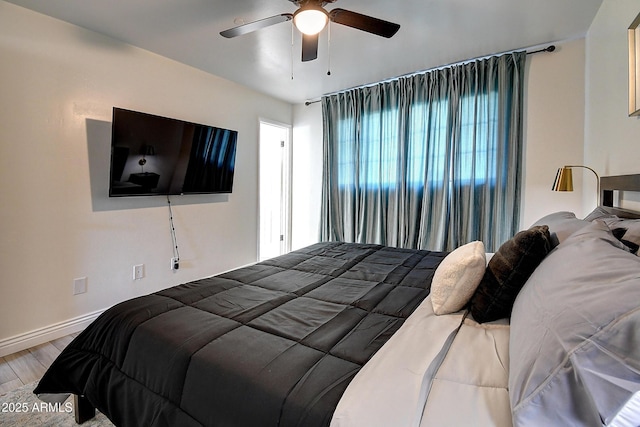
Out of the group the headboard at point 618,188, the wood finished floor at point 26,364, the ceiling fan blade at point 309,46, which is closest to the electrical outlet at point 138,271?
the wood finished floor at point 26,364

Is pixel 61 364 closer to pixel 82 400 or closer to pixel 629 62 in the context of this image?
pixel 82 400

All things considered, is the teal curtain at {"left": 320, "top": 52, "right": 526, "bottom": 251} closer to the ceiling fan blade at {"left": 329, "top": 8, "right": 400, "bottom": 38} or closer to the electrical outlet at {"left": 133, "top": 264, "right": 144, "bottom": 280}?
the ceiling fan blade at {"left": 329, "top": 8, "right": 400, "bottom": 38}

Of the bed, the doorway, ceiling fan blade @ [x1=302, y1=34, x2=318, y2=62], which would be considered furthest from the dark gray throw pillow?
the doorway

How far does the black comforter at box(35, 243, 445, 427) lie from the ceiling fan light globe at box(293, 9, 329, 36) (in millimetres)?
1563

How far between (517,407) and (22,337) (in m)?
3.21

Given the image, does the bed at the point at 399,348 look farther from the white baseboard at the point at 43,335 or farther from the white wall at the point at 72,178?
the white wall at the point at 72,178

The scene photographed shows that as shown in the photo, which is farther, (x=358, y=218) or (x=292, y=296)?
(x=358, y=218)

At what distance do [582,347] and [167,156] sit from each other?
10.7 ft

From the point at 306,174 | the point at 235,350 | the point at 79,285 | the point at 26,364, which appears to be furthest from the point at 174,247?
the point at 235,350

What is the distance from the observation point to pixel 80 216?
2590 mm

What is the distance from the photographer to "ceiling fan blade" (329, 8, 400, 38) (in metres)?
1.81

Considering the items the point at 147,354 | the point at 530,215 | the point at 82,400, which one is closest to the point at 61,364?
the point at 82,400

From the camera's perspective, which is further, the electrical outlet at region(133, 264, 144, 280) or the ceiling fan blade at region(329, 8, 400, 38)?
the electrical outlet at region(133, 264, 144, 280)

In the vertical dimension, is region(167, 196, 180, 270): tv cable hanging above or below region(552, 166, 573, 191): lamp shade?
below
